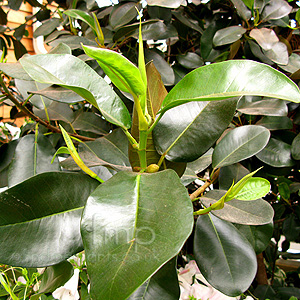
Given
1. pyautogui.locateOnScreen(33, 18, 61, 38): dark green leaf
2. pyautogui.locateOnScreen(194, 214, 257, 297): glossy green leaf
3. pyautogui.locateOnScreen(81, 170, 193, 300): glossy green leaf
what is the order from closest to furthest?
pyautogui.locateOnScreen(81, 170, 193, 300): glossy green leaf, pyautogui.locateOnScreen(194, 214, 257, 297): glossy green leaf, pyautogui.locateOnScreen(33, 18, 61, 38): dark green leaf

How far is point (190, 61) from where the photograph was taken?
87cm

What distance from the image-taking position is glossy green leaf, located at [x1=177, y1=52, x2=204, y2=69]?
0.86 meters

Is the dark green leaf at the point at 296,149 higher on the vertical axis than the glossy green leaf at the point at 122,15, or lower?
lower

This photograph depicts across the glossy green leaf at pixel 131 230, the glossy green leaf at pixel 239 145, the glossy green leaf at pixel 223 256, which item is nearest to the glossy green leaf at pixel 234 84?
the glossy green leaf at pixel 131 230

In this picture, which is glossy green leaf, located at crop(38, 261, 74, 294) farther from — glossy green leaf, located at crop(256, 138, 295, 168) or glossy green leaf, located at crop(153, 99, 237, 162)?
glossy green leaf, located at crop(256, 138, 295, 168)

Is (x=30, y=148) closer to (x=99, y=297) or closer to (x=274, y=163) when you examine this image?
(x=99, y=297)

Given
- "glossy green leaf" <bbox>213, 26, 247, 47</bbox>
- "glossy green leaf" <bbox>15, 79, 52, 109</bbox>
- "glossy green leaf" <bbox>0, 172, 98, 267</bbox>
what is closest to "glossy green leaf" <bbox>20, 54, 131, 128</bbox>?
"glossy green leaf" <bbox>0, 172, 98, 267</bbox>

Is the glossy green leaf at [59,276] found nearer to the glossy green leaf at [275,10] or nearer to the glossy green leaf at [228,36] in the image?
the glossy green leaf at [228,36]

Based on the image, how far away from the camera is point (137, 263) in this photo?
255 millimetres

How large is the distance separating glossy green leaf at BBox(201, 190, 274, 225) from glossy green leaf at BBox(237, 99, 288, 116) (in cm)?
25

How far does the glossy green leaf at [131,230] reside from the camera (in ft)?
0.83

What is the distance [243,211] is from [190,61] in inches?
21.5

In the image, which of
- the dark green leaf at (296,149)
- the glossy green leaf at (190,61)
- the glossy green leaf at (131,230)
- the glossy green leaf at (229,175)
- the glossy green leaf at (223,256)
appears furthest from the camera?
the glossy green leaf at (190,61)

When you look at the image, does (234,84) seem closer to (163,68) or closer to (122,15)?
(163,68)
